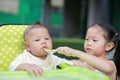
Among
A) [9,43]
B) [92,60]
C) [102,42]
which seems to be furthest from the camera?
[9,43]

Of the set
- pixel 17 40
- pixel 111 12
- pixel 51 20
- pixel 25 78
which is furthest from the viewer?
pixel 51 20

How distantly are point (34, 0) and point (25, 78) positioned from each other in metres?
9.78

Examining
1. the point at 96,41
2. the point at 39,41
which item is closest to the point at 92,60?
the point at 96,41

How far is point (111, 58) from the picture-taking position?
2.94m

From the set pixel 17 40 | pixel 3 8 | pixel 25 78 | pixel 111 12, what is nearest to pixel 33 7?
pixel 3 8

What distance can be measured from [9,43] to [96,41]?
2.55 feet

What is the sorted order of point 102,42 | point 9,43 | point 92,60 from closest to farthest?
point 92,60 < point 102,42 < point 9,43

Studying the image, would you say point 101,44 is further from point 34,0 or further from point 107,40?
point 34,0

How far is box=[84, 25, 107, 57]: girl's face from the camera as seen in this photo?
275 centimetres

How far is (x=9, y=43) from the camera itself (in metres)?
3.16

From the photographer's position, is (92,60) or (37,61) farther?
(37,61)

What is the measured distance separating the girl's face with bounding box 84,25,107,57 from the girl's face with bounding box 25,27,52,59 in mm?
283

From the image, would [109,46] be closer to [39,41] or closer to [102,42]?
[102,42]

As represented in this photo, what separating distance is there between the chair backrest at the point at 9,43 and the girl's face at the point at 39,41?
0.32 metres
